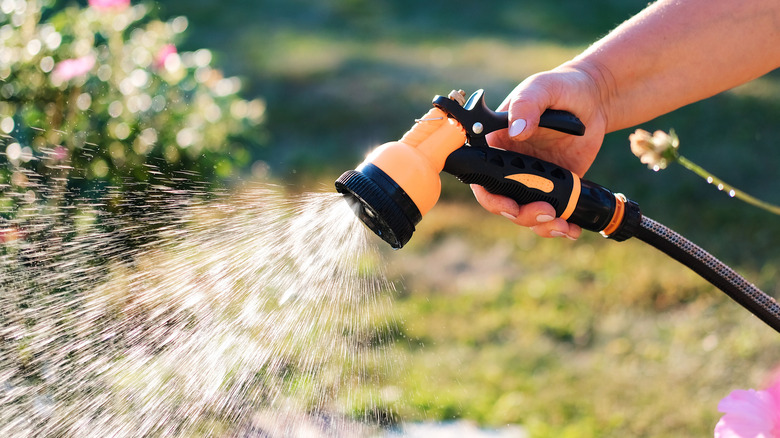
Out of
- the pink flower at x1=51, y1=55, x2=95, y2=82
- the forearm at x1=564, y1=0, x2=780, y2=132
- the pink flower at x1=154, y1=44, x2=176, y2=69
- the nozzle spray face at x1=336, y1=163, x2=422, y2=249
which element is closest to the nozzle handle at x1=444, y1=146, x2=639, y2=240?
the nozzle spray face at x1=336, y1=163, x2=422, y2=249

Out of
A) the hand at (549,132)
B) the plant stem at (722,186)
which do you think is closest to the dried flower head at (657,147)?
the plant stem at (722,186)

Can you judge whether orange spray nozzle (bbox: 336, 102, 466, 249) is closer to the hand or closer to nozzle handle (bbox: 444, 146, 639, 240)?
nozzle handle (bbox: 444, 146, 639, 240)

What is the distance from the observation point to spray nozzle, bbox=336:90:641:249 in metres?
1.25

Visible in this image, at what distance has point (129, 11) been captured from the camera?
2762 mm

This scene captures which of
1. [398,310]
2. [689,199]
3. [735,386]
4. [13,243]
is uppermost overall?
[689,199]

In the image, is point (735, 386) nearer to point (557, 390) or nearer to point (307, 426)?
point (557, 390)

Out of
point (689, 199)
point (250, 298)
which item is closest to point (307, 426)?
point (250, 298)

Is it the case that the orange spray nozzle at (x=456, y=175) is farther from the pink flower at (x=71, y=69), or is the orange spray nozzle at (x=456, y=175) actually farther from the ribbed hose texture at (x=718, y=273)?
the pink flower at (x=71, y=69)

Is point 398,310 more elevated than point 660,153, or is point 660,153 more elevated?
point 660,153

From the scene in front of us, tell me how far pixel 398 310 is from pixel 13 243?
198cm

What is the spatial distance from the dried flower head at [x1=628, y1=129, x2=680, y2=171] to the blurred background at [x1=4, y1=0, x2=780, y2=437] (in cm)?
137

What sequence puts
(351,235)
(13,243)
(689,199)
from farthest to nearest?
(689,199), (13,243), (351,235)

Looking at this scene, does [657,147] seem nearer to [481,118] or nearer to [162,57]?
[481,118]

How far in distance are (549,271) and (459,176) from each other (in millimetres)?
2530
